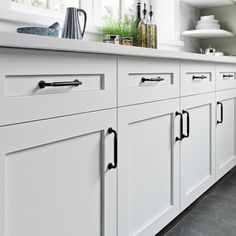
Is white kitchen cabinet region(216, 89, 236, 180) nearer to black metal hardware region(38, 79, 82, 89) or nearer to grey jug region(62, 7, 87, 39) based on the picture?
grey jug region(62, 7, 87, 39)

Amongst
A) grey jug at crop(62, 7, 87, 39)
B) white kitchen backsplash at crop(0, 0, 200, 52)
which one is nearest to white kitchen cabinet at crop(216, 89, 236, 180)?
white kitchen backsplash at crop(0, 0, 200, 52)

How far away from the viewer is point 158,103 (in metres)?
Answer: 1.66

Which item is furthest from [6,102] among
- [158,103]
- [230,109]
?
[230,109]

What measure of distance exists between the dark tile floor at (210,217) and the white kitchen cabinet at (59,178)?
0.71m

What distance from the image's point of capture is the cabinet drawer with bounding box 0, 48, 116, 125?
2.99 feet

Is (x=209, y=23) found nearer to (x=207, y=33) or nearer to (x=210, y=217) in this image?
(x=207, y=33)

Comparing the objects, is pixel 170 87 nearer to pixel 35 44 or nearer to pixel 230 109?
pixel 35 44

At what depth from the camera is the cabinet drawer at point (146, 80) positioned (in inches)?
54.6

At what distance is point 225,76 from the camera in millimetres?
2600

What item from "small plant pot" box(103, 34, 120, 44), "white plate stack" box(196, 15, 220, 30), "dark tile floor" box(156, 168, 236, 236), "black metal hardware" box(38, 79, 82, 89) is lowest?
"dark tile floor" box(156, 168, 236, 236)

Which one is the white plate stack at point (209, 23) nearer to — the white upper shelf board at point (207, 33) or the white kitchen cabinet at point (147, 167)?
the white upper shelf board at point (207, 33)

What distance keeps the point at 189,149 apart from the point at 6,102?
1.34m

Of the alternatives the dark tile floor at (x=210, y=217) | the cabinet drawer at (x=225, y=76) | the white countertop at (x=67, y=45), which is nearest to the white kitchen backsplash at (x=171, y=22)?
the cabinet drawer at (x=225, y=76)

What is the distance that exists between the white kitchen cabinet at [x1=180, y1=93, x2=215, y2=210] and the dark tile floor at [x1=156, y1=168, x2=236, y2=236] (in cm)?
11
